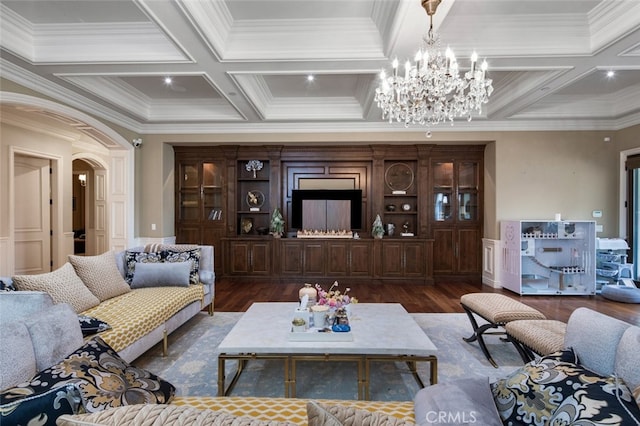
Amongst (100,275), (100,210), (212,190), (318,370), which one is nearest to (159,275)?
(100,275)

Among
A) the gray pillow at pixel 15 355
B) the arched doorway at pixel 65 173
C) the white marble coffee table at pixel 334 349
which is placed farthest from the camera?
the arched doorway at pixel 65 173

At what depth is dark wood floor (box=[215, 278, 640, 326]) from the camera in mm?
4160

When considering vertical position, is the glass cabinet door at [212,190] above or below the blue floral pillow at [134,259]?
above

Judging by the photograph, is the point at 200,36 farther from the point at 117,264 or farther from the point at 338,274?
the point at 338,274

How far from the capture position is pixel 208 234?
6.12 m

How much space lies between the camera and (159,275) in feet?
11.2

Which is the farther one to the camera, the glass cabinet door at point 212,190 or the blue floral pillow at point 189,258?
the glass cabinet door at point 212,190

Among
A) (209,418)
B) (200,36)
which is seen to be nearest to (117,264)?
(200,36)

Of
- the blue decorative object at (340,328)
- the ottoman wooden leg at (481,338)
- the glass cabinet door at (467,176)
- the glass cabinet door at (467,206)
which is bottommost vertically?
the ottoman wooden leg at (481,338)

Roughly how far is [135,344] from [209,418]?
2.02 metres

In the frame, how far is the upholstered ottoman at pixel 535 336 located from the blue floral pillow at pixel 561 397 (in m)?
1.11

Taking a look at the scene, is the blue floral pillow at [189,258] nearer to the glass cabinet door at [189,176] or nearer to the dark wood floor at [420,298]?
the dark wood floor at [420,298]

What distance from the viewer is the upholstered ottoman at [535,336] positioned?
2.08 meters

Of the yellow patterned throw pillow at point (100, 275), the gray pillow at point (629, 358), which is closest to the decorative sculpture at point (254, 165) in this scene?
the yellow patterned throw pillow at point (100, 275)
